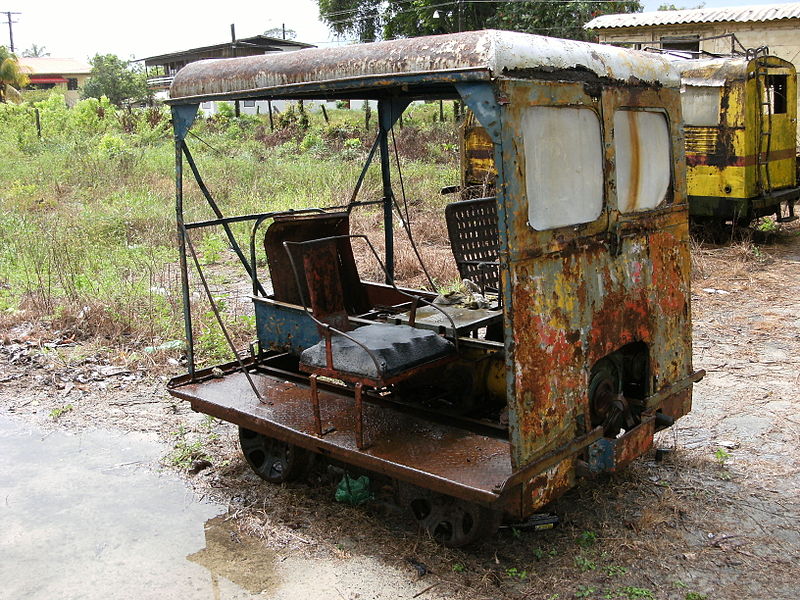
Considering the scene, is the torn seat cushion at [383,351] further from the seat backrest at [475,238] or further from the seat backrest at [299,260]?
the seat backrest at [475,238]

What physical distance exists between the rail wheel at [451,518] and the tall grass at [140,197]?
131 inches

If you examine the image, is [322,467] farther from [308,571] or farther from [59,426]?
[59,426]

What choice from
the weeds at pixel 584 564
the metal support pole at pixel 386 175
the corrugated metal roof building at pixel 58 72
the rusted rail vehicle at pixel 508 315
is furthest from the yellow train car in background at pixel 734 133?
the corrugated metal roof building at pixel 58 72

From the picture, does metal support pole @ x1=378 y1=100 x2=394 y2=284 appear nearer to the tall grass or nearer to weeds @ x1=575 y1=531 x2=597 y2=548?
the tall grass

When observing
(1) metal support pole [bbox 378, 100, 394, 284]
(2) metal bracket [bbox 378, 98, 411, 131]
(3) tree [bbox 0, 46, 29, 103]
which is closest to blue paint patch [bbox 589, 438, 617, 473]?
(1) metal support pole [bbox 378, 100, 394, 284]

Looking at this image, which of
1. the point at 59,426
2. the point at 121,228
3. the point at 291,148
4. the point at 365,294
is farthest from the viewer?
the point at 291,148

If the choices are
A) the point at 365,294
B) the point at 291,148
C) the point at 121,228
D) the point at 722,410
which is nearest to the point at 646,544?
the point at 722,410

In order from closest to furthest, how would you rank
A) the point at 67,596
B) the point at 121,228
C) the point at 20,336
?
1. the point at 67,596
2. the point at 20,336
3. the point at 121,228

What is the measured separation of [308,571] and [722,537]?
82.0 inches

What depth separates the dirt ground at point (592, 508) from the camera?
351 cm

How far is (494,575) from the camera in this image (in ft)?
11.6

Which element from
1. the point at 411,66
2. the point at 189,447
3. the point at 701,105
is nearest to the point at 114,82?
the point at 701,105

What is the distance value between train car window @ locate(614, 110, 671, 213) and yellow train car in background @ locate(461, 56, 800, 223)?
690 cm

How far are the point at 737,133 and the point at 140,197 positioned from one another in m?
10.0
